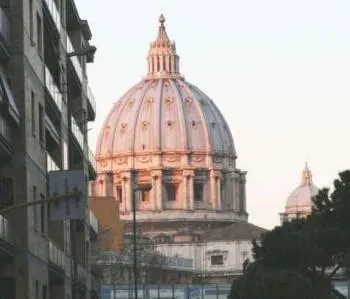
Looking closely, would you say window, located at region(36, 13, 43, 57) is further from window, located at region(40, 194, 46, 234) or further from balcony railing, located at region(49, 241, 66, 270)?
balcony railing, located at region(49, 241, 66, 270)

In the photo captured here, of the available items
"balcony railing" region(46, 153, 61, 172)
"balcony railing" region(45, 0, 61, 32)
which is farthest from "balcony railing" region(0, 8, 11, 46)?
"balcony railing" region(46, 153, 61, 172)

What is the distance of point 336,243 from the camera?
6956 cm

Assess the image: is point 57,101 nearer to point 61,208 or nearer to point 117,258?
point 61,208

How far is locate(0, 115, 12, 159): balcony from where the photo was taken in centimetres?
4403

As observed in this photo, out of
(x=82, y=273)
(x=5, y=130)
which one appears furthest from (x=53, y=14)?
(x=82, y=273)

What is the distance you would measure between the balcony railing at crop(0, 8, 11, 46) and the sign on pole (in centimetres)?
542

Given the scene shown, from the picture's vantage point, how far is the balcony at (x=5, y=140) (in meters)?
44.0

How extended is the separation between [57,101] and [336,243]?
691 inches

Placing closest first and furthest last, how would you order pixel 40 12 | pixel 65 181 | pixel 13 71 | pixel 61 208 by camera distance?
pixel 61 208
pixel 65 181
pixel 13 71
pixel 40 12

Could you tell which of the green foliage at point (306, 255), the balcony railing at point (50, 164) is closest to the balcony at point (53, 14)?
the balcony railing at point (50, 164)

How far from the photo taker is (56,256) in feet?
179

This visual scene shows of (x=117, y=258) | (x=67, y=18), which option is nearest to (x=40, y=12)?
(x=67, y=18)

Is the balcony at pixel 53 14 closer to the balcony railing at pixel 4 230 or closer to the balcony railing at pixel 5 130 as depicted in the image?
the balcony railing at pixel 5 130

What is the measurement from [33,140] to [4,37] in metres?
4.00
